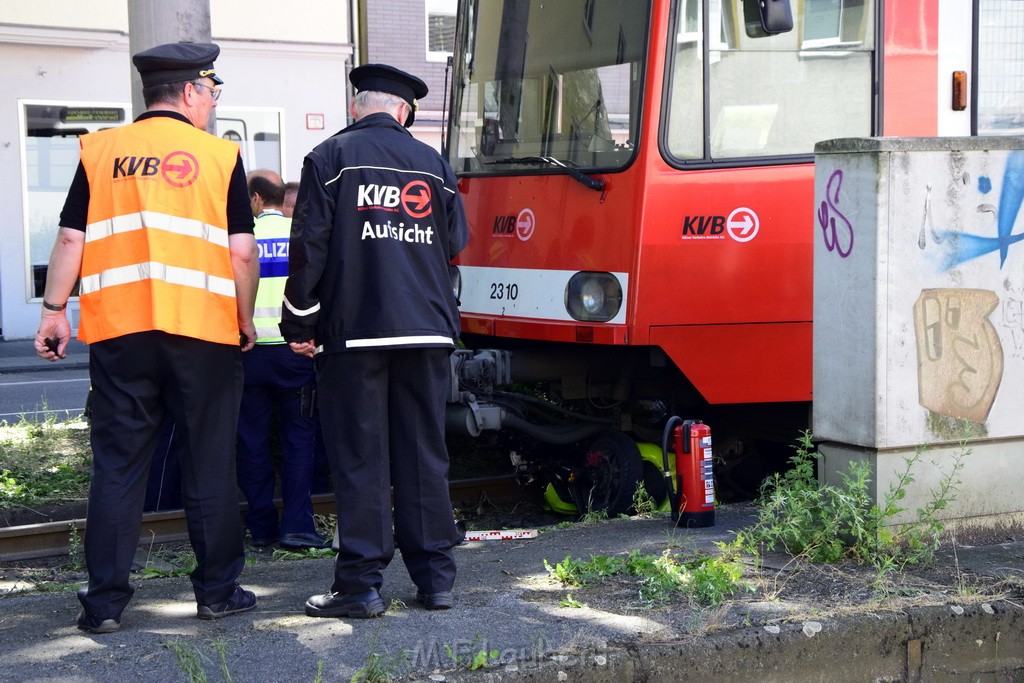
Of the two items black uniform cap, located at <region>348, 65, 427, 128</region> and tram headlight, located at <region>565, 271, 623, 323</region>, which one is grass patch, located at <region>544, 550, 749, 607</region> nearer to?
tram headlight, located at <region>565, 271, 623, 323</region>

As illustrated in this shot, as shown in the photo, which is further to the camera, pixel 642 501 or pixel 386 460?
pixel 642 501

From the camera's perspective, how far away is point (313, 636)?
13.0ft

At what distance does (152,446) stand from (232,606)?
585 mm

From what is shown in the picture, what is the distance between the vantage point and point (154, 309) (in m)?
4.06

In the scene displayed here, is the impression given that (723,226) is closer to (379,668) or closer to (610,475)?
(610,475)

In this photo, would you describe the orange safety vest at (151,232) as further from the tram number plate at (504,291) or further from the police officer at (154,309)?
→ the tram number plate at (504,291)

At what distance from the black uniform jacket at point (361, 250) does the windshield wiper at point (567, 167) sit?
2046mm

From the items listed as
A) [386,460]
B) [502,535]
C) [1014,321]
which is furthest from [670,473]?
[386,460]

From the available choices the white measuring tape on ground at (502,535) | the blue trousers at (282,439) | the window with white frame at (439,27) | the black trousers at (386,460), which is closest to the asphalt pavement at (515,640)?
the black trousers at (386,460)

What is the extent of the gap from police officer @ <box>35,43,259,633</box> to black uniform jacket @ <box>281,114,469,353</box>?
0.24 m

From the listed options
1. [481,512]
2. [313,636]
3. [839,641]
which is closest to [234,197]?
[313,636]

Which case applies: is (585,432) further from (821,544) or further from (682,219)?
(821,544)

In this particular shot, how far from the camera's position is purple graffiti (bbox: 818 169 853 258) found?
488 cm

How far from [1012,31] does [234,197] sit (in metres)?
4.28
